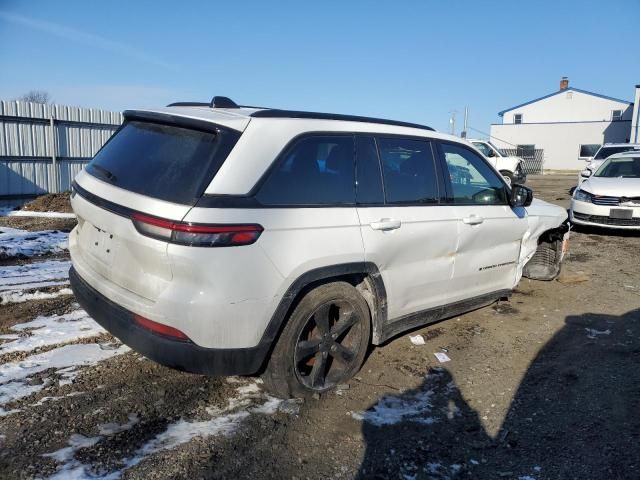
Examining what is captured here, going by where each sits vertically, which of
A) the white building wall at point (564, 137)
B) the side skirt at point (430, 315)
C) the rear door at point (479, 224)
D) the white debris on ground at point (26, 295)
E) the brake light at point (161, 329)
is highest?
the white building wall at point (564, 137)

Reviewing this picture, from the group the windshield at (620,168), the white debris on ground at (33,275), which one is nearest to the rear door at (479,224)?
the white debris on ground at (33,275)

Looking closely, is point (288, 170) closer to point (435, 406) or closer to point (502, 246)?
point (435, 406)

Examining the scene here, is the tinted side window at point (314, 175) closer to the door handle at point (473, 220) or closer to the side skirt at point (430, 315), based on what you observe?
the side skirt at point (430, 315)

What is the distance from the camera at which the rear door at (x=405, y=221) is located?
3510mm

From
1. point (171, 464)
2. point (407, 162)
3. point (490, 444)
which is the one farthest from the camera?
point (407, 162)

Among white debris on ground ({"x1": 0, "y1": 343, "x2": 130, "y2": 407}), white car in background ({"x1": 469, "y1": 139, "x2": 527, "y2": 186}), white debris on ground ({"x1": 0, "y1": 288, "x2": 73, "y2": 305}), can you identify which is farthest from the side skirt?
white car in background ({"x1": 469, "y1": 139, "x2": 527, "y2": 186})

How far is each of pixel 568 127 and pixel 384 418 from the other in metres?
41.1

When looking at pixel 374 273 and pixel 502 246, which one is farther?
pixel 502 246

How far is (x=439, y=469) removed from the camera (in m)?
2.75

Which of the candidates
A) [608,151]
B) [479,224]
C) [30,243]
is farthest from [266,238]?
[608,151]

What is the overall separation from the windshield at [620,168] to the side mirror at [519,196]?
24.0ft

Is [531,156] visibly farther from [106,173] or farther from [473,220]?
[106,173]

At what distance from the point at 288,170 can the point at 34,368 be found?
7.73 ft

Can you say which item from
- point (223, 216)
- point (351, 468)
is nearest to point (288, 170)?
point (223, 216)
